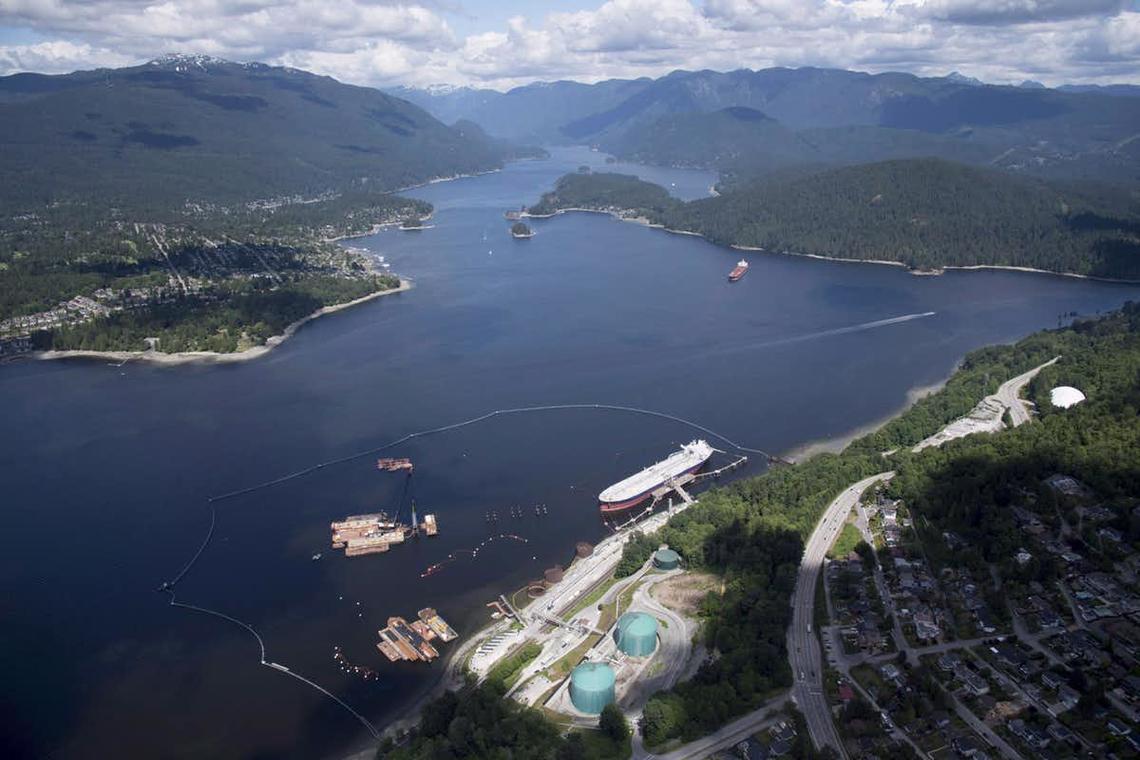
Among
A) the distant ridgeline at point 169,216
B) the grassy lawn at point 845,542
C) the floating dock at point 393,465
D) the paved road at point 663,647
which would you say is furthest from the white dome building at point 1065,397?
the distant ridgeline at point 169,216

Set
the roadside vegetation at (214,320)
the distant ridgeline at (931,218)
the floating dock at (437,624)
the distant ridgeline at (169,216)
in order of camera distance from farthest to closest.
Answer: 1. the distant ridgeline at (931,218)
2. the distant ridgeline at (169,216)
3. the roadside vegetation at (214,320)
4. the floating dock at (437,624)

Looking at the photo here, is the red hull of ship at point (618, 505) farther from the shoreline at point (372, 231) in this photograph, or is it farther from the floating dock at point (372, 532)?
the shoreline at point (372, 231)

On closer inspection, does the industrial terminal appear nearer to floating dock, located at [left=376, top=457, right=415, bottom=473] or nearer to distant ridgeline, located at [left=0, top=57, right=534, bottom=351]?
floating dock, located at [left=376, top=457, right=415, bottom=473]

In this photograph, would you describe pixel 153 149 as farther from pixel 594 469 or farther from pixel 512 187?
pixel 594 469

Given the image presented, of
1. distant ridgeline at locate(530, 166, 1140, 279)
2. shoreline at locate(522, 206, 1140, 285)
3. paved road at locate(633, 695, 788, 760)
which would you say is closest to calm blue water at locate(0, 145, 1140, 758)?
shoreline at locate(522, 206, 1140, 285)

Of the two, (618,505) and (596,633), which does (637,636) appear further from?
(618,505)
